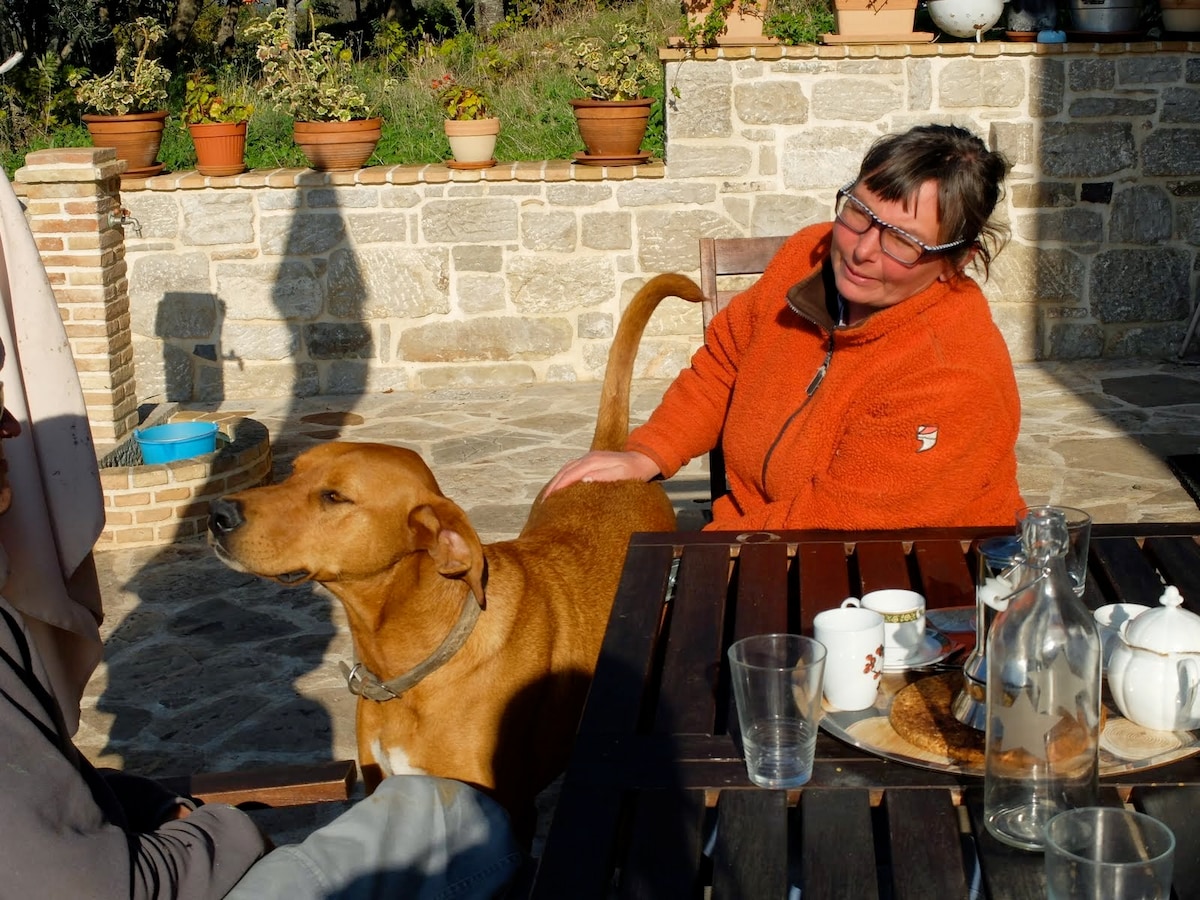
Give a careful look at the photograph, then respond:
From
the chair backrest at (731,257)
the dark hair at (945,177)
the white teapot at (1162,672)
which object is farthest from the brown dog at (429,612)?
the chair backrest at (731,257)

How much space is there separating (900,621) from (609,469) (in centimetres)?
139

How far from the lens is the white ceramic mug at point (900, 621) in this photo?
7.04ft

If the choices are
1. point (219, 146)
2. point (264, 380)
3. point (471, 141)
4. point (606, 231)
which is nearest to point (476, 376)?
point (606, 231)

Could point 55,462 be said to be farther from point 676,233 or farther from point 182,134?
point 182,134

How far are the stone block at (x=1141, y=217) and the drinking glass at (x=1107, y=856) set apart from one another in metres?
7.36

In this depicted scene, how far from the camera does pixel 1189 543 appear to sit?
2.62 metres

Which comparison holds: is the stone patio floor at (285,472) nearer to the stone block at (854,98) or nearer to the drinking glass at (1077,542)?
the stone block at (854,98)

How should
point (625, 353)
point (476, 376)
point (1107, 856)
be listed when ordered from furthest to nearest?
1. point (476, 376)
2. point (625, 353)
3. point (1107, 856)

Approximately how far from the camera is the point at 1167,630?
73.7 inches

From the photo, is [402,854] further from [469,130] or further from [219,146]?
[219,146]

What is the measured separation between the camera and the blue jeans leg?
Answer: 1.97m

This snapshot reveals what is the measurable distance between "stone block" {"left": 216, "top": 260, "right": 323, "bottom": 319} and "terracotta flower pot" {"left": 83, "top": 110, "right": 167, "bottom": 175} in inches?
33.2

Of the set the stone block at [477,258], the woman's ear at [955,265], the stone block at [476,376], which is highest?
the woman's ear at [955,265]

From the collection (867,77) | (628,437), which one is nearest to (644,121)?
(867,77)
